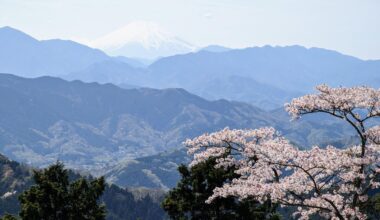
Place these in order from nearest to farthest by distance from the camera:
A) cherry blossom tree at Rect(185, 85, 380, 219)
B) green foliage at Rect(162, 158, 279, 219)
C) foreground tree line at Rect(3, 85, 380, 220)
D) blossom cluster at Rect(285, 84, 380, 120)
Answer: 1. cherry blossom tree at Rect(185, 85, 380, 219)
2. foreground tree line at Rect(3, 85, 380, 220)
3. blossom cluster at Rect(285, 84, 380, 120)
4. green foliage at Rect(162, 158, 279, 219)

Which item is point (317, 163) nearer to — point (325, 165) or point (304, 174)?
point (325, 165)

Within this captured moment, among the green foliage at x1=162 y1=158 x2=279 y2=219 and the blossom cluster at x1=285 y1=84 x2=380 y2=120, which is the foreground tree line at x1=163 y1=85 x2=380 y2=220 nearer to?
the blossom cluster at x1=285 y1=84 x2=380 y2=120

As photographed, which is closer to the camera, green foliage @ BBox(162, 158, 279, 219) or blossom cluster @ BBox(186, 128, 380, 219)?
blossom cluster @ BBox(186, 128, 380, 219)

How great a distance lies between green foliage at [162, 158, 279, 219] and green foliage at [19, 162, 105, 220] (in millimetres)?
6264

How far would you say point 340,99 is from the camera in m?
24.9

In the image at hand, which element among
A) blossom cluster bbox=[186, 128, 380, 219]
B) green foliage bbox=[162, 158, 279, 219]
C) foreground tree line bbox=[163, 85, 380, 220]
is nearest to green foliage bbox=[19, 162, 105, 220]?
green foliage bbox=[162, 158, 279, 219]

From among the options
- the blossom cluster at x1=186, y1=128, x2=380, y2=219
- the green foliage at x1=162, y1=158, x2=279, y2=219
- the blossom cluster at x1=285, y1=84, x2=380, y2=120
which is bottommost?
the green foliage at x1=162, y1=158, x2=279, y2=219

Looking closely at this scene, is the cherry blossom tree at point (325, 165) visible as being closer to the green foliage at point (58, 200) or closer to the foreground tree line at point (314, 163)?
the foreground tree line at point (314, 163)

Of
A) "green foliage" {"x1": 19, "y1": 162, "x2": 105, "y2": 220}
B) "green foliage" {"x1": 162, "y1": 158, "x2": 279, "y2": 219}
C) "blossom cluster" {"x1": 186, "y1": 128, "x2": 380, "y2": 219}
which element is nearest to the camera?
"blossom cluster" {"x1": 186, "y1": 128, "x2": 380, "y2": 219}

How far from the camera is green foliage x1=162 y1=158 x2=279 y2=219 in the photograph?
1495 inches

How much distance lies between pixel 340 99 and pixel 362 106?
1174mm

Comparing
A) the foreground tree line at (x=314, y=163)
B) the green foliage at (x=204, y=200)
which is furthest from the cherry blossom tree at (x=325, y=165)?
the green foliage at (x=204, y=200)

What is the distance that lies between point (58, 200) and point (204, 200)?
12.1 metres

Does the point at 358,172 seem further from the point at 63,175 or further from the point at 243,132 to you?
the point at 63,175
